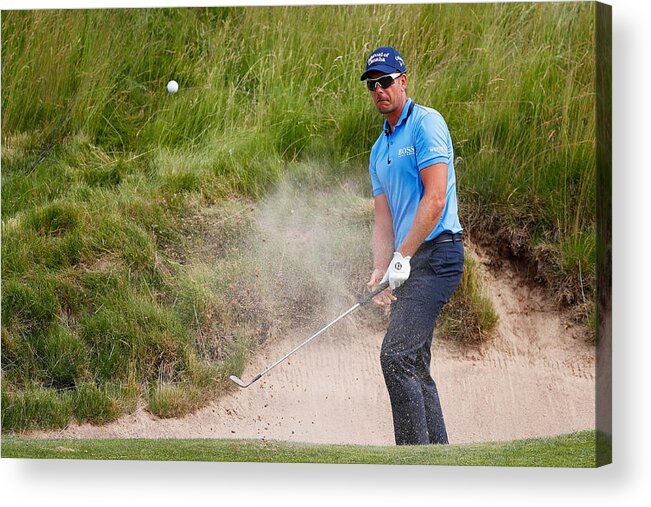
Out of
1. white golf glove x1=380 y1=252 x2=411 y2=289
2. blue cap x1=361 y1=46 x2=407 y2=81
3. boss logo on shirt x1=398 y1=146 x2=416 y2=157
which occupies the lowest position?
white golf glove x1=380 y1=252 x2=411 y2=289

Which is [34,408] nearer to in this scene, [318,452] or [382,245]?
[318,452]

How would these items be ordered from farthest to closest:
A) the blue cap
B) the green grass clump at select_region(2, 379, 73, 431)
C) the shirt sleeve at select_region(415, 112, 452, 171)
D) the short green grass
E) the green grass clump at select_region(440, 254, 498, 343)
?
the green grass clump at select_region(2, 379, 73, 431), the blue cap, the green grass clump at select_region(440, 254, 498, 343), the shirt sleeve at select_region(415, 112, 452, 171), the short green grass

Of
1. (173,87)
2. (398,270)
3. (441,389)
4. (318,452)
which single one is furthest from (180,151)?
(441,389)

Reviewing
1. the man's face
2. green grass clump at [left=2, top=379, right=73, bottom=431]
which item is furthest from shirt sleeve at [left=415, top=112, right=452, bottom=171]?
green grass clump at [left=2, top=379, right=73, bottom=431]

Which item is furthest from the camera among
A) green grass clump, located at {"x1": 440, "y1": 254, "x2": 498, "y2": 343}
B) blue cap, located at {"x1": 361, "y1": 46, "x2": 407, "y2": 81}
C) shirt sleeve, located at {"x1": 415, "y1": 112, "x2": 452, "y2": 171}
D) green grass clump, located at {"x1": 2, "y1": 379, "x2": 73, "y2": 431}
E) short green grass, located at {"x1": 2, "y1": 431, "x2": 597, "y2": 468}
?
green grass clump, located at {"x1": 2, "y1": 379, "x2": 73, "y2": 431}

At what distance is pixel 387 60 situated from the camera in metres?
9.42

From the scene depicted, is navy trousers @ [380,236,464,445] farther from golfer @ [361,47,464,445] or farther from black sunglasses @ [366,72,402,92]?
black sunglasses @ [366,72,402,92]

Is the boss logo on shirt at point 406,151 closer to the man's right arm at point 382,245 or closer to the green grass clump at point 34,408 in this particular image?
the man's right arm at point 382,245

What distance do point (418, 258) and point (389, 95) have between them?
104 centimetres

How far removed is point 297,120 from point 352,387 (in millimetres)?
1703

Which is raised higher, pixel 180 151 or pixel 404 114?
pixel 404 114

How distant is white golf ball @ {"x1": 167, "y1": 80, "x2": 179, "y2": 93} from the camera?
984 centimetres

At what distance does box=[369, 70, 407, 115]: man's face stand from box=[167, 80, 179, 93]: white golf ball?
1274mm

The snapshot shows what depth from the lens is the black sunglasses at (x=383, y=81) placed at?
9.45 m
